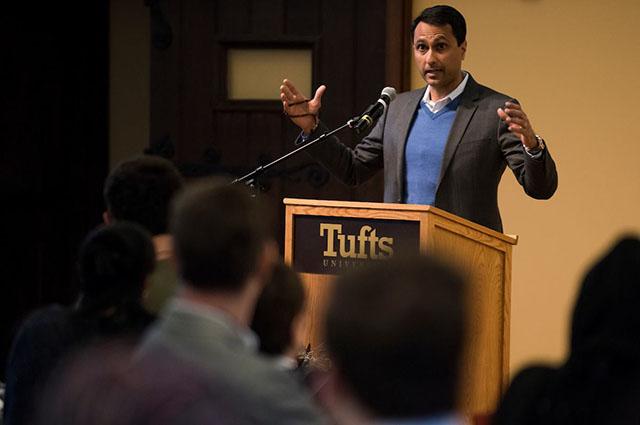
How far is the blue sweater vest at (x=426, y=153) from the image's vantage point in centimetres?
363

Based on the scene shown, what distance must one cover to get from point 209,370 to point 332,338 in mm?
165

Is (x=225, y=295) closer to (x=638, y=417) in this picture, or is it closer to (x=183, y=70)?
(x=638, y=417)

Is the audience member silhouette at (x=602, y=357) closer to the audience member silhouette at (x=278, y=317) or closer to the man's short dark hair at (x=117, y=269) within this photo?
the audience member silhouette at (x=278, y=317)

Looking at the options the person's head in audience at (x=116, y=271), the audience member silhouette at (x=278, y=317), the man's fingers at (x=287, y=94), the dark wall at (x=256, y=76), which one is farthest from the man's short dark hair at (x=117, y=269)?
the dark wall at (x=256, y=76)

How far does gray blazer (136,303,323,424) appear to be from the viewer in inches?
52.5

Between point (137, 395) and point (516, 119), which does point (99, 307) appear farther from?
point (516, 119)

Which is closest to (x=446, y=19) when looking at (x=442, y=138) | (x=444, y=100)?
(x=444, y=100)

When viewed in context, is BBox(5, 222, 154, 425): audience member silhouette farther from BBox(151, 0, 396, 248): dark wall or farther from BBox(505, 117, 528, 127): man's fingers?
BBox(151, 0, 396, 248): dark wall

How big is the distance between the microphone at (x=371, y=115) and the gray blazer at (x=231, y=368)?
182 cm

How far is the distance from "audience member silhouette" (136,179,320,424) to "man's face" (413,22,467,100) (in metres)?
2.15

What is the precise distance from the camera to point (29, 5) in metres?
5.36

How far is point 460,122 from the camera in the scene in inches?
143

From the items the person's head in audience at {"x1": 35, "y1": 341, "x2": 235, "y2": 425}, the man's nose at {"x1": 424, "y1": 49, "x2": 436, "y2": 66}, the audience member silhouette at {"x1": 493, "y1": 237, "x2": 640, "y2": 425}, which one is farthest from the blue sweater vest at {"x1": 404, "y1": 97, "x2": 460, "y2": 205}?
the person's head in audience at {"x1": 35, "y1": 341, "x2": 235, "y2": 425}

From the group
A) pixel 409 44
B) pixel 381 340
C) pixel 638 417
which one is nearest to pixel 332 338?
pixel 381 340
